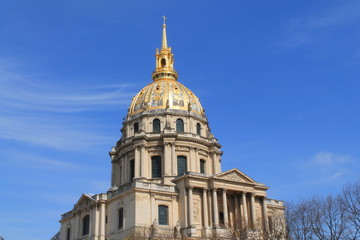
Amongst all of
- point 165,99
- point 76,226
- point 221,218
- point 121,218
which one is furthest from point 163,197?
point 165,99

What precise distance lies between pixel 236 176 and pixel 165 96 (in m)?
18.2

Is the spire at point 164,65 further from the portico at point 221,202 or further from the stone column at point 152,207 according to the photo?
the stone column at point 152,207

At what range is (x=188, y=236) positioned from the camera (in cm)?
5062

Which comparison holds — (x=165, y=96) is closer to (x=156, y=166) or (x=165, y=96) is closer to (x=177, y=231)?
(x=156, y=166)

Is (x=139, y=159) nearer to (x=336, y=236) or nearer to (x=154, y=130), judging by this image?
(x=154, y=130)

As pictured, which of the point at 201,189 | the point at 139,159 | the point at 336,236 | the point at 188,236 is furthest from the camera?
the point at 139,159

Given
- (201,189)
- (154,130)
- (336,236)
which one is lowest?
(336,236)

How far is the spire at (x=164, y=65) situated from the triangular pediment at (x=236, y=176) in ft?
77.0

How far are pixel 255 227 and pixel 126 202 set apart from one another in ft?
48.2

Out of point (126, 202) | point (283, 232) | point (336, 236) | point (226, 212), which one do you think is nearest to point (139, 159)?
point (126, 202)

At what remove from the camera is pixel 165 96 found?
224ft

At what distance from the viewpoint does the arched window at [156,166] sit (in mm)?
62859

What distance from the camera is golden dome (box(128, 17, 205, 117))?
223 feet

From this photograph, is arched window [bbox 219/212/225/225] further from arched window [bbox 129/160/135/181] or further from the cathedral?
arched window [bbox 129/160/135/181]
